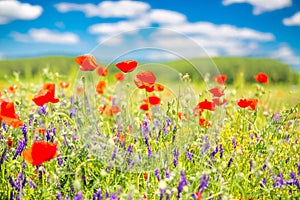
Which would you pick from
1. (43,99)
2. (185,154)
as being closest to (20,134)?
(43,99)

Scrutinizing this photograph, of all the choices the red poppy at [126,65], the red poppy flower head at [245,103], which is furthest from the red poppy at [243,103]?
the red poppy at [126,65]

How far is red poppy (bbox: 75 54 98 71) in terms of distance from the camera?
3074 mm

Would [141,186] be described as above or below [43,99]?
below

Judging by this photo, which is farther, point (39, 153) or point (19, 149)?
point (19, 149)

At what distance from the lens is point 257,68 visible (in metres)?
18.8

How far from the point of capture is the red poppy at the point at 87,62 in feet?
10.1

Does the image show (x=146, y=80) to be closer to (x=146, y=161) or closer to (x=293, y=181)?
(x=146, y=161)

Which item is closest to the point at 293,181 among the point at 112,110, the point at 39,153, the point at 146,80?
the point at 146,80

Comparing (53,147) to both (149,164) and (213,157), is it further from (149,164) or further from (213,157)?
(213,157)

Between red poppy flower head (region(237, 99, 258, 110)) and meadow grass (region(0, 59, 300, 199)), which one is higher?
red poppy flower head (region(237, 99, 258, 110))

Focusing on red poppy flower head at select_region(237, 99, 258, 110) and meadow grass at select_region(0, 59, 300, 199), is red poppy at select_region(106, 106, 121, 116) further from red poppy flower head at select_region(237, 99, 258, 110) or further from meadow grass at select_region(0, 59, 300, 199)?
red poppy flower head at select_region(237, 99, 258, 110)

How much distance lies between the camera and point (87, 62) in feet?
10.1

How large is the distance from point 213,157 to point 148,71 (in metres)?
0.75

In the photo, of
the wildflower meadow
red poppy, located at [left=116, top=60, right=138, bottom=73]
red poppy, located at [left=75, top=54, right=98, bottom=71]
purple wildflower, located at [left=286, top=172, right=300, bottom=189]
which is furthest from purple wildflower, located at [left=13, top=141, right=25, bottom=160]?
purple wildflower, located at [left=286, top=172, right=300, bottom=189]
